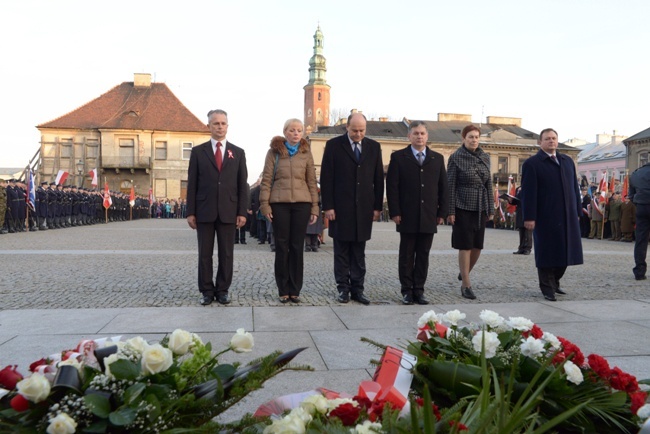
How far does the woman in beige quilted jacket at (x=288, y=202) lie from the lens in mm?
6270

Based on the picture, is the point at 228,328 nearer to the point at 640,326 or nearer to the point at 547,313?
the point at 547,313

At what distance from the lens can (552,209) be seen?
7000mm

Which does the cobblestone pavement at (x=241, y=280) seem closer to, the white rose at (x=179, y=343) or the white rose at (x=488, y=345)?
the white rose at (x=488, y=345)

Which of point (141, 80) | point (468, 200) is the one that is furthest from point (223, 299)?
point (141, 80)

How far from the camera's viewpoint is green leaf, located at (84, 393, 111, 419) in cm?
150

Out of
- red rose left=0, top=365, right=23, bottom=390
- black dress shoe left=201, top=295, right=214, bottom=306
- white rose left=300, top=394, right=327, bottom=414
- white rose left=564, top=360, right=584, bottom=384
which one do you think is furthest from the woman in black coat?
red rose left=0, top=365, right=23, bottom=390

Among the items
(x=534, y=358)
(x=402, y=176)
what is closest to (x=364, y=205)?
(x=402, y=176)

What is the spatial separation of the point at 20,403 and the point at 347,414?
0.88 m

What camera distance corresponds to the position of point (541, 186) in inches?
279

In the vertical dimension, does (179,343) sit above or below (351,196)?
below

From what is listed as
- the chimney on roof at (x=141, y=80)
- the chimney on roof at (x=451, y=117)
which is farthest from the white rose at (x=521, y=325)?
the chimney on roof at (x=451, y=117)

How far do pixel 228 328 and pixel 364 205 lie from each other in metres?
2.31

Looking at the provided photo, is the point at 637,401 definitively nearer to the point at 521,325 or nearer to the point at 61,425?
the point at 521,325

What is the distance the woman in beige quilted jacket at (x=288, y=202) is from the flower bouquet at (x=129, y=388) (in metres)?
4.27
